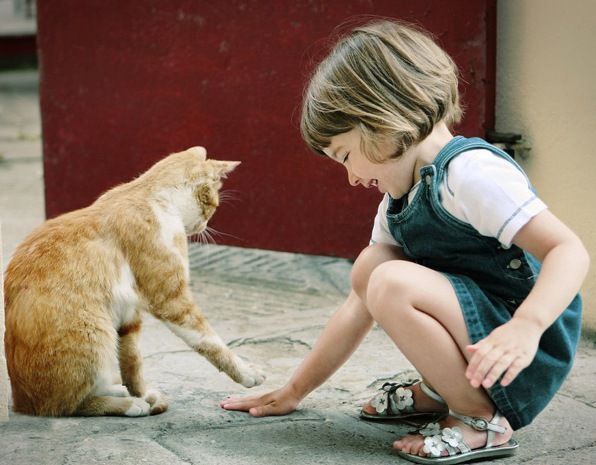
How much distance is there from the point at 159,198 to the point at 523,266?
111 centimetres

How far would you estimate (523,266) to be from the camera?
254 centimetres

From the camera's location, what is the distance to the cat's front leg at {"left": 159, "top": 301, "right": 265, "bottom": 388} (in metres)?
2.98

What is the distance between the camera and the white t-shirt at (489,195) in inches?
92.5

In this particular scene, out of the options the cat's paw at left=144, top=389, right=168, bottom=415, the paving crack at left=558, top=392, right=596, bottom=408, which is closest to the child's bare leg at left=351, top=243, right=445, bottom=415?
the paving crack at left=558, top=392, right=596, bottom=408

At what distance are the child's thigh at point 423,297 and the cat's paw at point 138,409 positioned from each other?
830 mm

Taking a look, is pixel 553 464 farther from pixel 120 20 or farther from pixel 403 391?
pixel 120 20

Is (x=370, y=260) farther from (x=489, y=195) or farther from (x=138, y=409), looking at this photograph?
(x=138, y=409)

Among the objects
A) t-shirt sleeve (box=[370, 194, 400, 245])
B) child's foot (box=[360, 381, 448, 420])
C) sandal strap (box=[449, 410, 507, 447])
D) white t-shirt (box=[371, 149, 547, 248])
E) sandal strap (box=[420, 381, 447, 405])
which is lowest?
child's foot (box=[360, 381, 448, 420])

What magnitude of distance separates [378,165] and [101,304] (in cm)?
91

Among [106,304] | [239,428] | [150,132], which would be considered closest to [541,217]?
[239,428]

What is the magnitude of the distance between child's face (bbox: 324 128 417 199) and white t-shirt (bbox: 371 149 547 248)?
0.44ft

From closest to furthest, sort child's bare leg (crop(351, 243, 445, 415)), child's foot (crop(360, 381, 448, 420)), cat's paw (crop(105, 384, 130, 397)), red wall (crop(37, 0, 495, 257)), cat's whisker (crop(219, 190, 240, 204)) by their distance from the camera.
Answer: child's bare leg (crop(351, 243, 445, 415)) → child's foot (crop(360, 381, 448, 420)) → cat's paw (crop(105, 384, 130, 397)) → red wall (crop(37, 0, 495, 257)) → cat's whisker (crop(219, 190, 240, 204))

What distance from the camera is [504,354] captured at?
2.21m

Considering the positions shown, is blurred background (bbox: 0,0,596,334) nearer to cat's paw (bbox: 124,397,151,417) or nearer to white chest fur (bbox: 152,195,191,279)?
white chest fur (bbox: 152,195,191,279)
